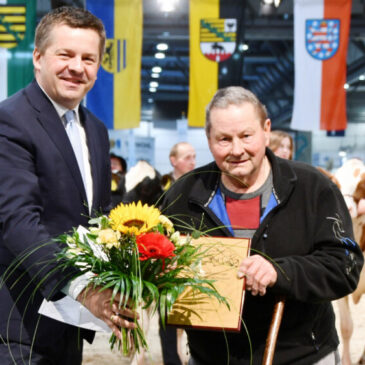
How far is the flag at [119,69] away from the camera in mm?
8273

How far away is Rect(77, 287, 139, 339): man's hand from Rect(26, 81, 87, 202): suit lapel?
370 millimetres

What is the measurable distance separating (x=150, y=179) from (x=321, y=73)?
4.47 meters

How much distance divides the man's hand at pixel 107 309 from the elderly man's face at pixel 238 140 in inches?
23.3

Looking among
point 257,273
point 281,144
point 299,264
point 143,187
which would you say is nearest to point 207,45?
point 281,144

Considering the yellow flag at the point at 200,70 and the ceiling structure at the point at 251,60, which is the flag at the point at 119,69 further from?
the ceiling structure at the point at 251,60

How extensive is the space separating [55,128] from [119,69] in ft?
22.0

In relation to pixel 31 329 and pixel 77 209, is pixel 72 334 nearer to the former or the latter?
pixel 31 329

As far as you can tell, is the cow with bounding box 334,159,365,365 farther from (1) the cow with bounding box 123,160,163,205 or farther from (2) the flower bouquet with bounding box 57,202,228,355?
(2) the flower bouquet with bounding box 57,202,228,355

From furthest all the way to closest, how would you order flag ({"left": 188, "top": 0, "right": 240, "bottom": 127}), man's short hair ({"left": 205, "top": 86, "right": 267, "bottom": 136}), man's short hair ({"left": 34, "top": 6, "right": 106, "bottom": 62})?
1. flag ({"left": 188, "top": 0, "right": 240, "bottom": 127})
2. man's short hair ({"left": 205, "top": 86, "right": 267, "bottom": 136})
3. man's short hair ({"left": 34, "top": 6, "right": 106, "bottom": 62})

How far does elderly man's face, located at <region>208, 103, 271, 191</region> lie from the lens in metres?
1.88

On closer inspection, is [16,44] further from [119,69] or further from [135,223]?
[135,223]

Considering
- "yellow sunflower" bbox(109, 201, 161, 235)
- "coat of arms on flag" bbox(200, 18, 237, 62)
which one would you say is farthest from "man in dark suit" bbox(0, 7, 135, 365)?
"coat of arms on flag" bbox(200, 18, 237, 62)

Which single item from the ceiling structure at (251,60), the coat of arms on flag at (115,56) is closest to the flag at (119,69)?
the coat of arms on flag at (115,56)

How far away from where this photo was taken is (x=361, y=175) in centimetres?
447
